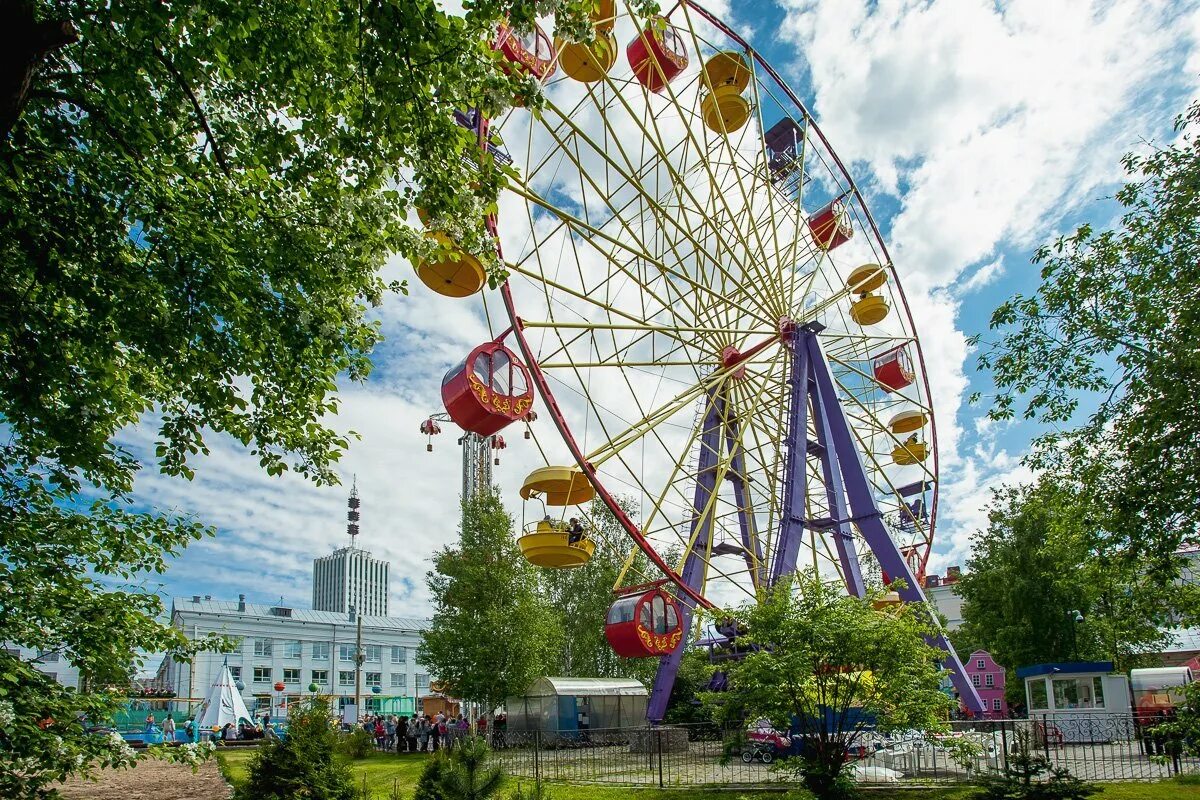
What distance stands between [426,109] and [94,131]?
2684 millimetres

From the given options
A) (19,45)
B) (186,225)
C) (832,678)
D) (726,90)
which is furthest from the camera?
(726,90)

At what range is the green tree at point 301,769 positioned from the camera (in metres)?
10.3

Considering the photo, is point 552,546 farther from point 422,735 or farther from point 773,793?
point 422,735

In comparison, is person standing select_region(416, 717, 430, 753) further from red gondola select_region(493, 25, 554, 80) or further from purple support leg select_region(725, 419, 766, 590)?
red gondola select_region(493, 25, 554, 80)

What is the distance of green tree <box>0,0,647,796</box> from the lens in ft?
21.4

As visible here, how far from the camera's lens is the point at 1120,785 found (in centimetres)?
1345

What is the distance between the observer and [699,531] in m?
22.4

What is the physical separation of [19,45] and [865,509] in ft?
64.8

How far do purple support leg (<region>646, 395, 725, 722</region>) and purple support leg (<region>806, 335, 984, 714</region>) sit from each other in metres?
2.93

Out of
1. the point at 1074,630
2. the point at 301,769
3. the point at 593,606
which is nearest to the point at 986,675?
the point at 1074,630

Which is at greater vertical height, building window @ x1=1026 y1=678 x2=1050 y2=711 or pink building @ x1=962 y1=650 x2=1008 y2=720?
building window @ x1=1026 y1=678 x2=1050 y2=711

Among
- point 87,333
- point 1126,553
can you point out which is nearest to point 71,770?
point 87,333

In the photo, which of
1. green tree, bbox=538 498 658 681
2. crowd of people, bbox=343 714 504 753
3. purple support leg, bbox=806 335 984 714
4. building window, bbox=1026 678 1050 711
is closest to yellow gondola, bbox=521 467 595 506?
purple support leg, bbox=806 335 984 714

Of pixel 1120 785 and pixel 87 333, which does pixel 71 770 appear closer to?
pixel 87 333
